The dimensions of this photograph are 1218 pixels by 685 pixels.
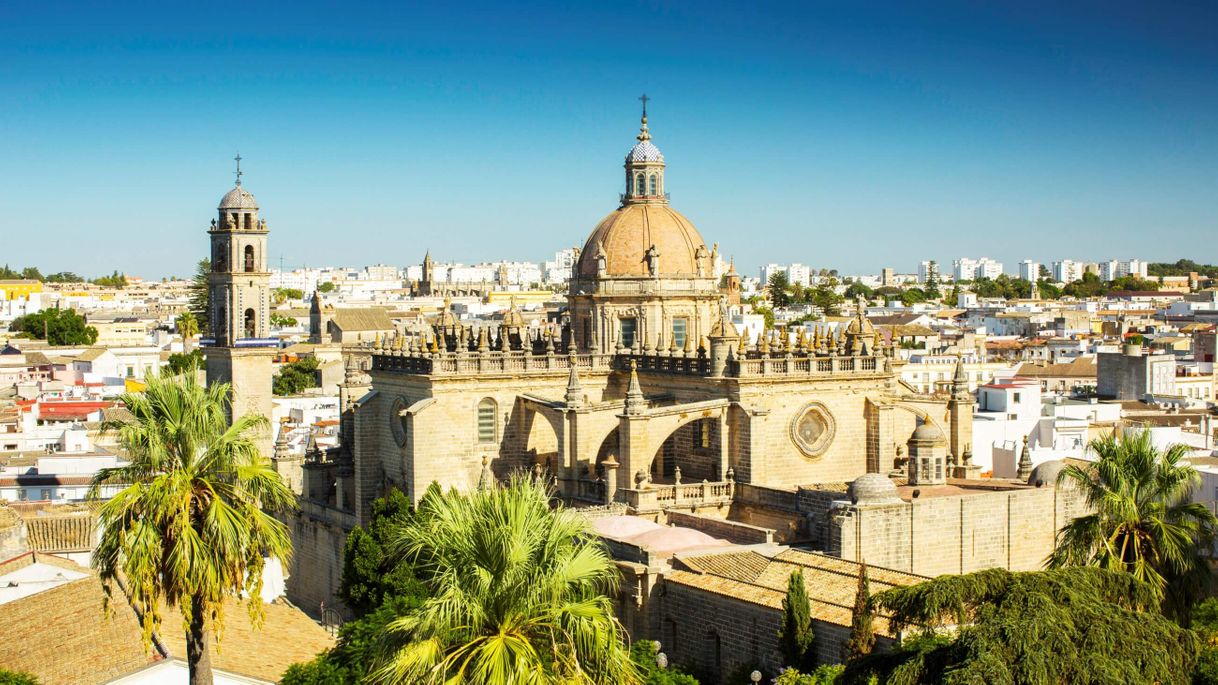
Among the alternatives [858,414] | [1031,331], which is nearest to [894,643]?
[858,414]

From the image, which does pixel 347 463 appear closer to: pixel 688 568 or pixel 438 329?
pixel 438 329

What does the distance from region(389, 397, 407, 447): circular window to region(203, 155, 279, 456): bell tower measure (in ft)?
42.9

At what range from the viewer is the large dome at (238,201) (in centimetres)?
5097

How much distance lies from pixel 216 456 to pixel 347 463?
2189cm

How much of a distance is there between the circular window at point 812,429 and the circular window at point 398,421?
357 inches

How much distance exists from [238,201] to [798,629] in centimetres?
3268

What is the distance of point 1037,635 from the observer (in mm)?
16141

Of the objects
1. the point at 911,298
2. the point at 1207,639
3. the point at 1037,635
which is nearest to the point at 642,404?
the point at 1207,639

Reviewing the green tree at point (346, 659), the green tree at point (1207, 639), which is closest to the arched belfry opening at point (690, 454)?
the green tree at point (346, 659)

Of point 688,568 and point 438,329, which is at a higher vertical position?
point 438,329

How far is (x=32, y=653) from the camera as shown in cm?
2592

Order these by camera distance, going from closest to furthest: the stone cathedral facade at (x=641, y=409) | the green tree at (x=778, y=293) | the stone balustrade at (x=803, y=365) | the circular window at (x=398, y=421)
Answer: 1. the stone cathedral facade at (x=641, y=409)
2. the stone balustrade at (x=803, y=365)
3. the circular window at (x=398, y=421)
4. the green tree at (x=778, y=293)

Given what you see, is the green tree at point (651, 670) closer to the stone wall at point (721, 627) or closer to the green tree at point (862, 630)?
the stone wall at point (721, 627)

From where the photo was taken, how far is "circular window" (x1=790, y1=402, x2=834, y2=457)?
3603 centimetres
